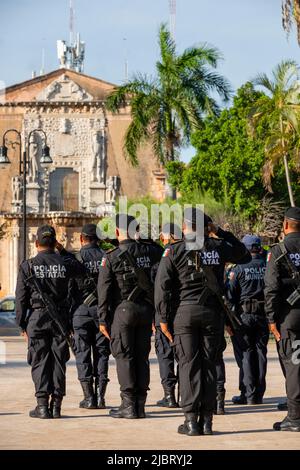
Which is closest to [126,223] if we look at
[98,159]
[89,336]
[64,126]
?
[89,336]

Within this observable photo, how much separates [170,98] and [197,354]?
33.4m

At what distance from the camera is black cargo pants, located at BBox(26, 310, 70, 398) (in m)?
12.3

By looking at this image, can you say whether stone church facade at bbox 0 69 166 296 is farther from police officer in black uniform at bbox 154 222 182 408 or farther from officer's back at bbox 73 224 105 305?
officer's back at bbox 73 224 105 305

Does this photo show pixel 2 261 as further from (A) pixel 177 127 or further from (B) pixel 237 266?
(B) pixel 237 266

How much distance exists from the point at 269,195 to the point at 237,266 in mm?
34142

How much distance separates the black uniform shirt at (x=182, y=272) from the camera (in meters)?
11.1

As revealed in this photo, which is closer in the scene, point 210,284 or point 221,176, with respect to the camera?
point 210,284

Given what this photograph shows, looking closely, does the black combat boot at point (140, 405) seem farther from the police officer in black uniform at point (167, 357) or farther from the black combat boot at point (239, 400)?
the black combat boot at point (239, 400)

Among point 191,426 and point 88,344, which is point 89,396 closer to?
point 88,344

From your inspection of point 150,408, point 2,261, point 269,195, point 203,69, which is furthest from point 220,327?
point 2,261

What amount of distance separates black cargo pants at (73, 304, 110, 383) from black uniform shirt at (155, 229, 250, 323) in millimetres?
2047

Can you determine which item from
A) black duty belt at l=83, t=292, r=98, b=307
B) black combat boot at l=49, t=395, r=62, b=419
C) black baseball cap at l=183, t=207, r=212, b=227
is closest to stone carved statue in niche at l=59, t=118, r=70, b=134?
black duty belt at l=83, t=292, r=98, b=307

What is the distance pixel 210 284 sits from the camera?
11102 millimetres

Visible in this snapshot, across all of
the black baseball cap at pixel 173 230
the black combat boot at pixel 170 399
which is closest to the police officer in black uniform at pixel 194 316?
the black baseball cap at pixel 173 230
